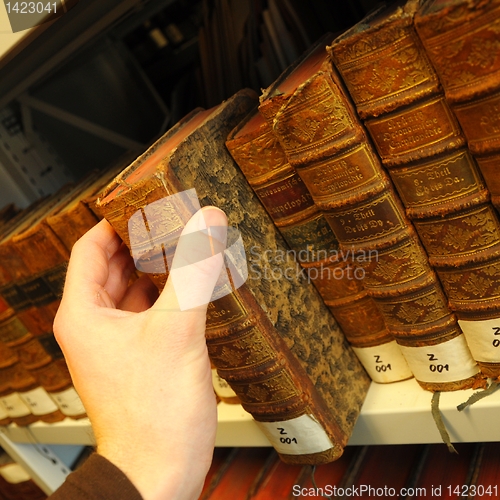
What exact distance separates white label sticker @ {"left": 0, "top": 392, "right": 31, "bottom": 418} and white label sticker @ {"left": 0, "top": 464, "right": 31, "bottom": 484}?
1.05 ft

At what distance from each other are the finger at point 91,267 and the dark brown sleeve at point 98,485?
187 mm

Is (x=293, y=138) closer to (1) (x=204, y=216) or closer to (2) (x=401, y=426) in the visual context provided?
(1) (x=204, y=216)

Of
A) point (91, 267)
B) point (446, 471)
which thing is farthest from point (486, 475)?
point (91, 267)

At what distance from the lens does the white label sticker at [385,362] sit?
2.47ft

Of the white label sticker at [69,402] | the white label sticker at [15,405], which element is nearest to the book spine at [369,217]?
the white label sticker at [69,402]

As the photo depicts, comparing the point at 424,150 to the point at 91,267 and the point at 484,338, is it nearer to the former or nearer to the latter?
the point at 484,338

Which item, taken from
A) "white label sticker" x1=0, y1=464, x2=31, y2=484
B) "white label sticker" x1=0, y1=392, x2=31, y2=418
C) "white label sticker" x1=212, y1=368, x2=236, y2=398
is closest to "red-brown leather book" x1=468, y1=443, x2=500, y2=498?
"white label sticker" x1=212, y1=368, x2=236, y2=398

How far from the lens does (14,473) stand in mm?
1476

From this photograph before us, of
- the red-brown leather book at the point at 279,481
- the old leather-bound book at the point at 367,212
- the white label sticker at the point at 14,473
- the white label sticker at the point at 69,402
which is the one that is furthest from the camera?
the white label sticker at the point at 14,473

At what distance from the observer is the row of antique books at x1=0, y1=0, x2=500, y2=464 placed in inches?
20.0

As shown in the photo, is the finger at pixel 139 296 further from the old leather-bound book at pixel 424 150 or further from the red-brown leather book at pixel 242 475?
the red-brown leather book at pixel 242 475

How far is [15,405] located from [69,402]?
205 mm

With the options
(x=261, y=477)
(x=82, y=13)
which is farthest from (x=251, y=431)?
(x=82, y=13)

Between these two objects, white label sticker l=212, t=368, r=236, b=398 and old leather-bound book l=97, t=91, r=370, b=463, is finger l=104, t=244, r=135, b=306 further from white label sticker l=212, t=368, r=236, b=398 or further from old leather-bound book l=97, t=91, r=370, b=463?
white label sticker l=212, t=368, r=236, b=398
